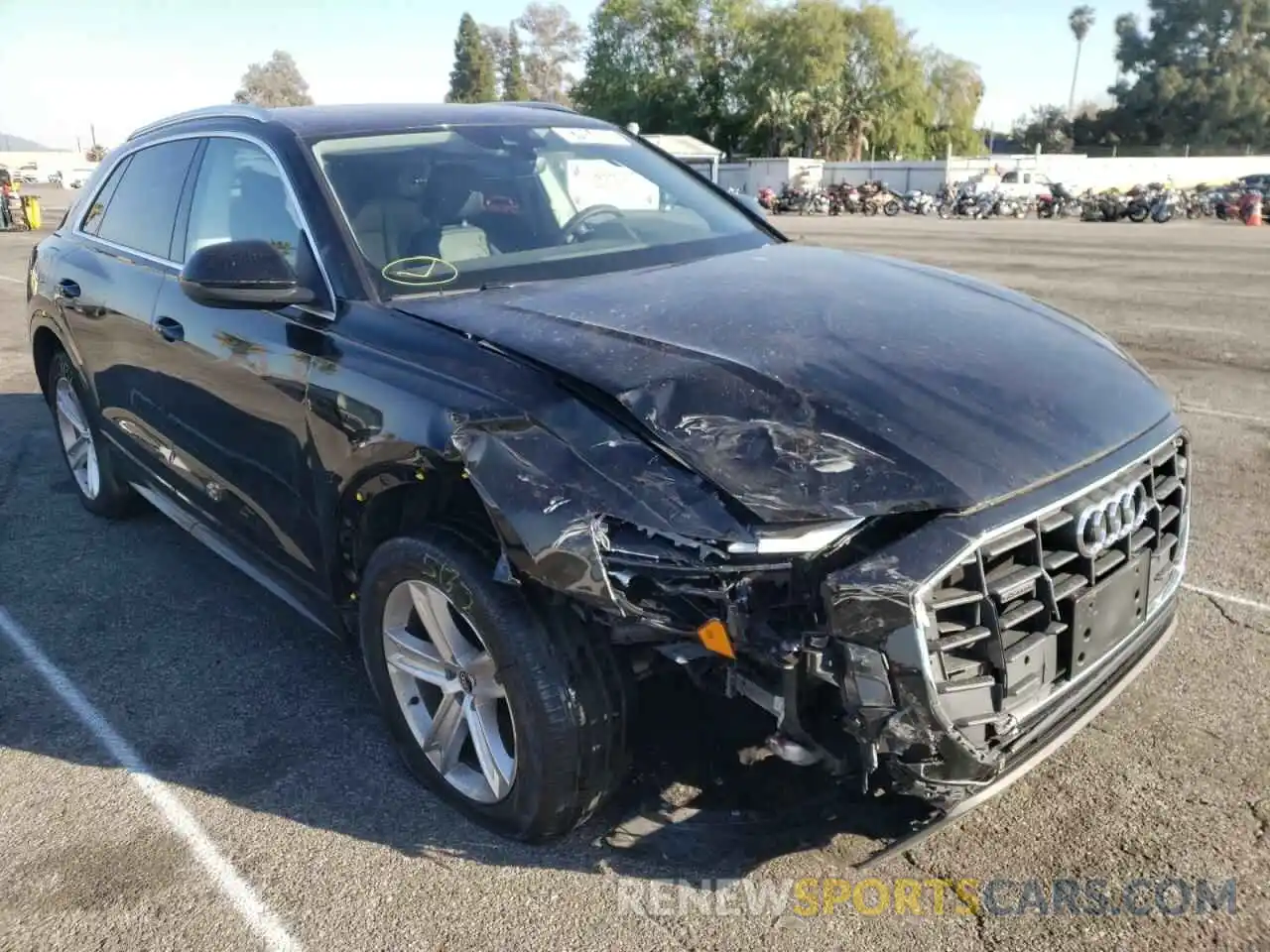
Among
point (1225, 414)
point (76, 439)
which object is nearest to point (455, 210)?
point (76, 439)

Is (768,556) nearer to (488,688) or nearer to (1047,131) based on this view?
(488,688)

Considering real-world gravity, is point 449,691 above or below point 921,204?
above

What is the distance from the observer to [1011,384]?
266cm

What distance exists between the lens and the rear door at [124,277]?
418cm

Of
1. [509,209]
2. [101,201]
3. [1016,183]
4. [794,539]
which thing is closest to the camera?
[794,539]

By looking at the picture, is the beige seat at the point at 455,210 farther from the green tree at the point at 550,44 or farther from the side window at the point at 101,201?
the green tree at the point at 550,44

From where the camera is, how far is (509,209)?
362 centimetres

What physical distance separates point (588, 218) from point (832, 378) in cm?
160

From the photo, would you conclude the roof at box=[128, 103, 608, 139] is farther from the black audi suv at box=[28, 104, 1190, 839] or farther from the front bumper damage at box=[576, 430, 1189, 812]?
the front bumper damage at box=[576, 430, 1189, 812]

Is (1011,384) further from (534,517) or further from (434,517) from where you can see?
(434,517)

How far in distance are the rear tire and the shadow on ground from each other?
22 cm

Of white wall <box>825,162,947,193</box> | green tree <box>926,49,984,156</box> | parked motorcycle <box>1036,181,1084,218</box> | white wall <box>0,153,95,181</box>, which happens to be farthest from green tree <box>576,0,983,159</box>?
white wall <box>0,153,95,181</box>

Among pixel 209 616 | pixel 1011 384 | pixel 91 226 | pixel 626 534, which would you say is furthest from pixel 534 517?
pixel 91 226

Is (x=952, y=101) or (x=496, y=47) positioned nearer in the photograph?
(x=952, y=101)
